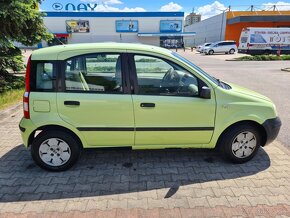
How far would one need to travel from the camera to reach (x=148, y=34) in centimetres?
4906

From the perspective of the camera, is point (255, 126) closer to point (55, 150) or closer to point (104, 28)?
point (55, 150)

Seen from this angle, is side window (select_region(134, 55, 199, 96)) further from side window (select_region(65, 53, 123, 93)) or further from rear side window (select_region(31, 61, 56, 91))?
rear side window (select_region(31, 61, 56, 91))

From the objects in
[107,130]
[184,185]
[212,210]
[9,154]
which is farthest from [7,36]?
[212,210]

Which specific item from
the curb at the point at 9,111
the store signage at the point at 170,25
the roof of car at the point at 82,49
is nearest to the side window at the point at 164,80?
the roof of car at the point at 82,49

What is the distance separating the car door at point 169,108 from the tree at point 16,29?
5.58 metres

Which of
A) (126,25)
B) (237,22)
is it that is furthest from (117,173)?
(126,25)

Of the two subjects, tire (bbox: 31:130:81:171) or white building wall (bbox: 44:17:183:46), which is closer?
tire (bbox: 31:130:81:171)

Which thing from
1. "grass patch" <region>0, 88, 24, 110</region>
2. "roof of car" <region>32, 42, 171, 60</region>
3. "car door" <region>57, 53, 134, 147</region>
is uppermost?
"roof of car" <region>32, 42, 171, 60</region>

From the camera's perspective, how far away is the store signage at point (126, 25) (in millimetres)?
49375

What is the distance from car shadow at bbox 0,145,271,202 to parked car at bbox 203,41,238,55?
1235 inches

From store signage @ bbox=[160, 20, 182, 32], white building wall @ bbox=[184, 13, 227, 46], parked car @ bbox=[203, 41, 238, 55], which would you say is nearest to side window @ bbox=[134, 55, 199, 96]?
parked car @ bbox=[203, 41, 238, 55]

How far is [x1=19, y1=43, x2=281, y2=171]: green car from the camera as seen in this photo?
3465 mm

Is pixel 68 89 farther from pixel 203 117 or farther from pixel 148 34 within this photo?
pixel 148 34

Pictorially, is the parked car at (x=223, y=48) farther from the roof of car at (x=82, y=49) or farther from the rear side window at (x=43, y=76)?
the rear side window at (x=43, y=76)
